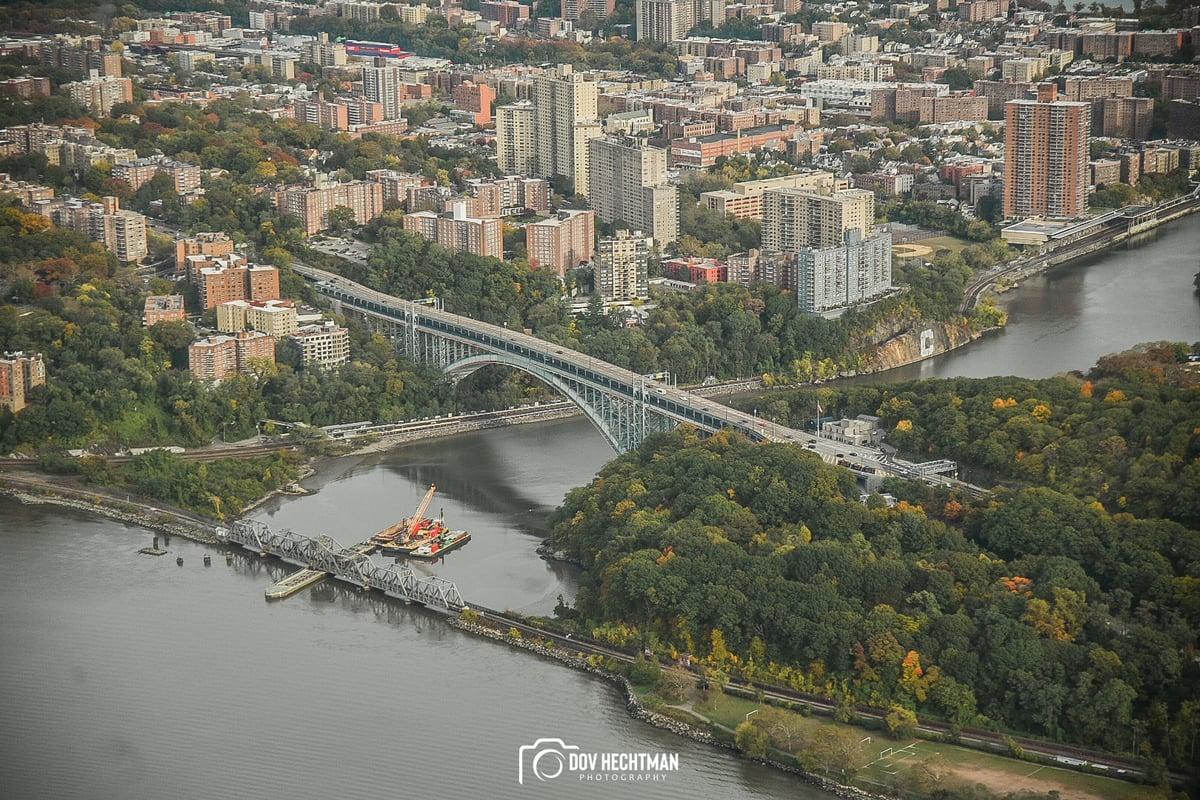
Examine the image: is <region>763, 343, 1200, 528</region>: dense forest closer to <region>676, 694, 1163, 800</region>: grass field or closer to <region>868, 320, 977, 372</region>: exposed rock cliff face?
<region>676, 694, 1163, 800</region>: grass field

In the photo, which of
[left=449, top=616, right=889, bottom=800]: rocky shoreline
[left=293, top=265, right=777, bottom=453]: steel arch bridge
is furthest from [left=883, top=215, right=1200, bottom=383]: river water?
[left=449, top=616, right=889, bottom=800]: rocky shoreline

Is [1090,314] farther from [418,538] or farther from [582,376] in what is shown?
[418,538]

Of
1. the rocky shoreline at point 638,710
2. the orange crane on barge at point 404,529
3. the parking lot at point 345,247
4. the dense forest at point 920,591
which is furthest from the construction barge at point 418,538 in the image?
the parking lot at point 345,247

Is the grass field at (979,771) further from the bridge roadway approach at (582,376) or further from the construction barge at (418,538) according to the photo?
the construction barge at (418,538)

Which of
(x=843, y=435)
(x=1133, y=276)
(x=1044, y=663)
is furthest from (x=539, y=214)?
(x=1044, y=663)

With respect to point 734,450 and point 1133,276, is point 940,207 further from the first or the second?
point 734,450
